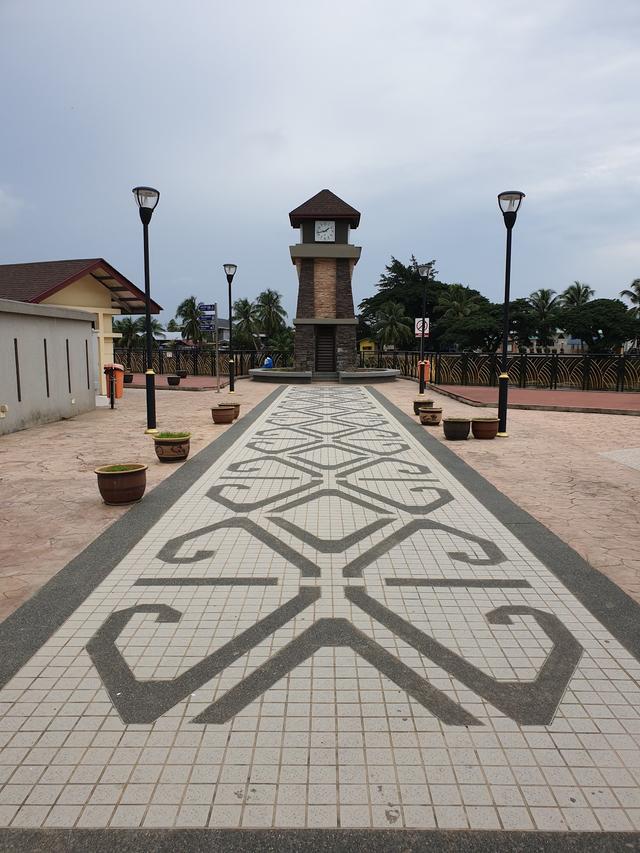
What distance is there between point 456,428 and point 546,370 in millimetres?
16051

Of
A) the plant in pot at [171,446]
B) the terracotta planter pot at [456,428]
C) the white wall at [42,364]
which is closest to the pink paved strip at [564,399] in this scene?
the terracotta planter pot at [456,428]

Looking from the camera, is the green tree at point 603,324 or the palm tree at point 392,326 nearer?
the green tree at point 603,324

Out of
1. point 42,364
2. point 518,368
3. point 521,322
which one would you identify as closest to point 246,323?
point 521,322

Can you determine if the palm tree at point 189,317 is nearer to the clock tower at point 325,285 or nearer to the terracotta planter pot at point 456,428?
the clock tower at point 325,285

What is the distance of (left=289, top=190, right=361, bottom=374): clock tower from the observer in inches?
1252

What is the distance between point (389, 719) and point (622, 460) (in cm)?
867

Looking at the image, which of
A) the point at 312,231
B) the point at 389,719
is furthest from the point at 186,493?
the point at 312,231

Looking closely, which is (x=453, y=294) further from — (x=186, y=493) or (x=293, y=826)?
(x=293, y=826)

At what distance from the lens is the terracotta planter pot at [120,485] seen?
709 cm

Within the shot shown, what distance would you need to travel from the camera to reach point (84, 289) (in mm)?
19156

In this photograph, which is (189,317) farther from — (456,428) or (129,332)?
(456,428)

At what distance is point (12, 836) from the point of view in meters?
2.44

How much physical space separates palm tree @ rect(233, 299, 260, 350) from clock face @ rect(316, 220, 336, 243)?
32.9m

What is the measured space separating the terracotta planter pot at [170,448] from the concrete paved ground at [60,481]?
17 cm
